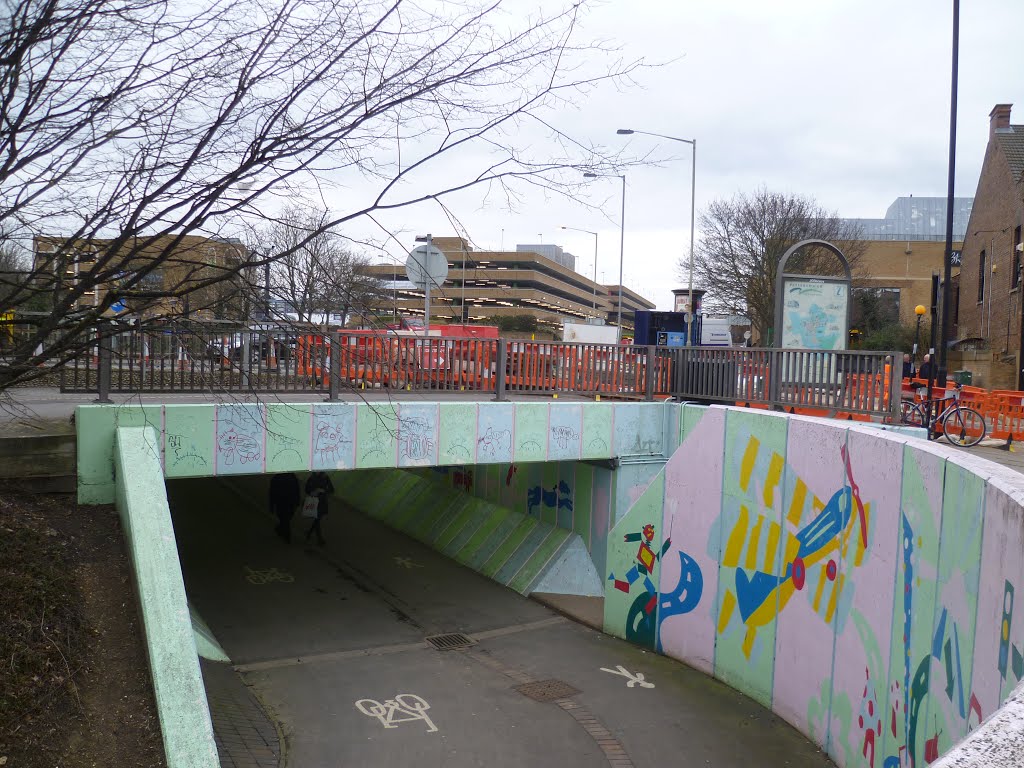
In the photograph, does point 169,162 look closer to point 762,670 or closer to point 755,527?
point 755,527

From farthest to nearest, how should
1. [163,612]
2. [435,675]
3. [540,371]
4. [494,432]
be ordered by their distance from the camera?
[540,371], [494,432], [435,675], [163,612]

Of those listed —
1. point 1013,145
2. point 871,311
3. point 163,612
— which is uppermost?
point 1013,145

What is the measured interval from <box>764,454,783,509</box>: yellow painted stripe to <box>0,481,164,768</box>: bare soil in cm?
681

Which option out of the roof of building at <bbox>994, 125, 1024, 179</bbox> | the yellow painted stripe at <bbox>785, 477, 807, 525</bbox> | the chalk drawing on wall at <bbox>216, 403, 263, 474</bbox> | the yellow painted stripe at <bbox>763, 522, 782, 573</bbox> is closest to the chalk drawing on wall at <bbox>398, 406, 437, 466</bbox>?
the chalk drawing on wall at <bbox>216, 403, 263, 474</bbox>

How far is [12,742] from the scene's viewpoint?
16.1 feet

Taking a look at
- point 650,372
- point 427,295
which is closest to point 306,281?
point 427,295

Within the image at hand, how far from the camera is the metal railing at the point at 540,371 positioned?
999 cm

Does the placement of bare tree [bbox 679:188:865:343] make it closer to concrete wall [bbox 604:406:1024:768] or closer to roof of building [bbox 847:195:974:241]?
concrete wall [bbox 604:406:1024:768]

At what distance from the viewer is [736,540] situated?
10.6 meters

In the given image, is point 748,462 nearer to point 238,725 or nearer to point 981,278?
point 238,725

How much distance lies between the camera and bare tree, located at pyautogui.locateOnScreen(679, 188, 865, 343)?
1412 inches

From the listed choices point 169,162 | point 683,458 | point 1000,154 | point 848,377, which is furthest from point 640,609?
point 1000,154

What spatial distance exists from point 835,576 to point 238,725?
6.18 metres

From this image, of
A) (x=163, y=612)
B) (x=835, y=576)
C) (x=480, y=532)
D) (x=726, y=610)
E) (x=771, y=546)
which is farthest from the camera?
(x=480, y=532)
